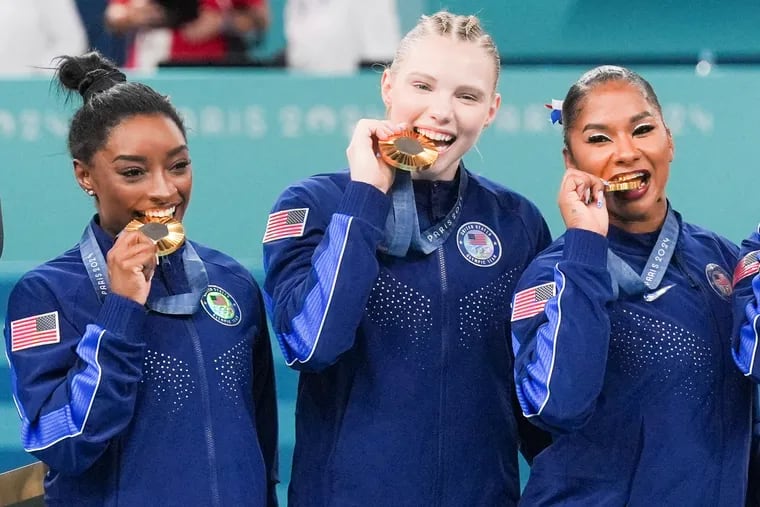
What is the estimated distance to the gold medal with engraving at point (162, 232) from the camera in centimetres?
260

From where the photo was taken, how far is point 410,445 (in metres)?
2.66

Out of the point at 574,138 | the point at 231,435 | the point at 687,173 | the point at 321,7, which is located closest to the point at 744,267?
the point at 574,138

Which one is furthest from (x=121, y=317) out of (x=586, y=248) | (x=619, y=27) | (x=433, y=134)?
(x=619, y=27)

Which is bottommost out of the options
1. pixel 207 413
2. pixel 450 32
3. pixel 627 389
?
pixel 207 413

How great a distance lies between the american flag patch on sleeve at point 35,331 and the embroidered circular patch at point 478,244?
0.76 m

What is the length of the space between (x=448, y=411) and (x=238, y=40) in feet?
8.08

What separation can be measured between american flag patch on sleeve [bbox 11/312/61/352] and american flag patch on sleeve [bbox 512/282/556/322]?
81cm

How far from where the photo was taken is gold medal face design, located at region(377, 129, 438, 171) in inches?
105

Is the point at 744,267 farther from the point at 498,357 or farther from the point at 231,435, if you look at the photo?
the point at 231,435

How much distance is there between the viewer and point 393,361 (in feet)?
Result: 8.83

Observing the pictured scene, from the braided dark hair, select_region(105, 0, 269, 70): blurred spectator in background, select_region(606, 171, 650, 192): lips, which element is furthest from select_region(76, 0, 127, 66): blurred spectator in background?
select_region(606, 171, 650, 192): lips

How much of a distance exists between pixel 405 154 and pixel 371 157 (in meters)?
0.06

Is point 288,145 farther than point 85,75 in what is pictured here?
Yes

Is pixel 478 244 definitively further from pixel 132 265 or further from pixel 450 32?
pixel 132 265
